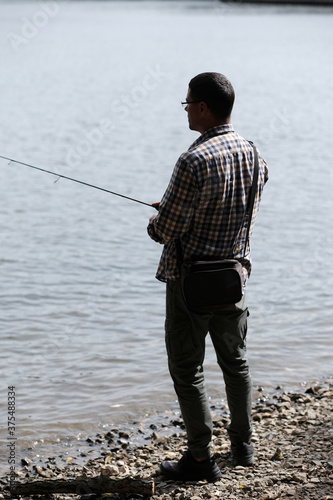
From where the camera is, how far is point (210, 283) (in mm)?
3760

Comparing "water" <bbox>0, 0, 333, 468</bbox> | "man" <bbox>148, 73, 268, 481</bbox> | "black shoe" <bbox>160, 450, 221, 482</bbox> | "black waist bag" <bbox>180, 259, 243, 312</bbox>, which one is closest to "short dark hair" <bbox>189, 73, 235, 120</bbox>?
"man" <bbox>148, 73, 268, 481</bbox>

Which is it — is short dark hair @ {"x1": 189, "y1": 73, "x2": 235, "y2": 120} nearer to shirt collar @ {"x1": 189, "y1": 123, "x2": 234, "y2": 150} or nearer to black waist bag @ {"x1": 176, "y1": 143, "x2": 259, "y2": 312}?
shirt collar @ {"x1": 189, "y1": 123, "x2": 234, "y2": 150}

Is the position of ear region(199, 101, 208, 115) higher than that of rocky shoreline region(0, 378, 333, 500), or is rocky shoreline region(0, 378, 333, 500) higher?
ear region(199, 101, 208, 115)

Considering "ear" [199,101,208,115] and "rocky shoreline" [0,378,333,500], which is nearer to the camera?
"ear" [199,101,208,115]

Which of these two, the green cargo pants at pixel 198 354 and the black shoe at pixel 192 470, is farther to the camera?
the black shoe at pixel 192 470

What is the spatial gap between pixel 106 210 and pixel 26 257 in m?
2.30

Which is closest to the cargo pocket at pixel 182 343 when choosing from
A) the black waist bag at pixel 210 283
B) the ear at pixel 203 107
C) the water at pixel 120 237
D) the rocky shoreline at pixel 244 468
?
the black waist bag at pixel 210 283

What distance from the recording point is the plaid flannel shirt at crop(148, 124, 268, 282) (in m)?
3.68

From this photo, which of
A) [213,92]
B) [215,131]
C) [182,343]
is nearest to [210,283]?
[182,343]

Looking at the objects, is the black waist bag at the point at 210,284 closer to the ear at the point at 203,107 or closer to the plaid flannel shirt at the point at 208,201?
the plaid flannel shirt at the point at 208,201

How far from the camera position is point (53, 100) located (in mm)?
21875

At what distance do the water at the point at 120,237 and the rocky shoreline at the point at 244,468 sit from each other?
1.04ft

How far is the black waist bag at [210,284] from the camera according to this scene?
3746 millimetres

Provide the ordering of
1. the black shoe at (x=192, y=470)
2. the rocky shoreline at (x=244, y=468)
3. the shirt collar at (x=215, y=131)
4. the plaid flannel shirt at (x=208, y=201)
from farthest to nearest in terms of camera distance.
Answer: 1. the black shoe at (x=192, y=470)
2. the rocky shoreline at (x=244, y=468)
3. the shirt collar at (x=215, y=131)
4. the plaid flannel shirt at (x=208, y=201)
